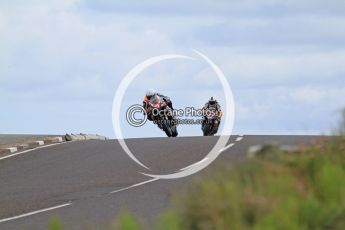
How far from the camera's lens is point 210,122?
35938 mm

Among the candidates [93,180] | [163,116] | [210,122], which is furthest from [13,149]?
[210,122]

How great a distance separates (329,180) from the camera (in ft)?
25.7

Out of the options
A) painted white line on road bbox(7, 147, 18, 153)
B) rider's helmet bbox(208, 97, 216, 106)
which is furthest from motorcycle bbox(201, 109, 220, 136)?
painted white line on road bbox(7, 147, 18, 153)

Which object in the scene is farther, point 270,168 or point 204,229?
point 270,168

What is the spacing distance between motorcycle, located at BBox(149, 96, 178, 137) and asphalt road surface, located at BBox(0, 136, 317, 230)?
209 centimetres

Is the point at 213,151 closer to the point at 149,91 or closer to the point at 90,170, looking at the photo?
the point at 90,170

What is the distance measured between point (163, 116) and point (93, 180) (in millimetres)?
11782

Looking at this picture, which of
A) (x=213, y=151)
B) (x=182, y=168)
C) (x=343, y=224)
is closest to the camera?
(x=343, y=224)

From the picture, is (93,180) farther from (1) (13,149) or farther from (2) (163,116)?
(2) (163,116)

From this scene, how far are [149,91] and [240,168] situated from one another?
80.9 ft

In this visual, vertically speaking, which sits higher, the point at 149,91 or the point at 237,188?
the point at 149,91

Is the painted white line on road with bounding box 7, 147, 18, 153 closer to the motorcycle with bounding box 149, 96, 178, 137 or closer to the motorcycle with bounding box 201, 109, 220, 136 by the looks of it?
the motorcycle with bounding box 149, 96, 178, 137

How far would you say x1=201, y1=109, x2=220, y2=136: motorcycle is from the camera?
117ft

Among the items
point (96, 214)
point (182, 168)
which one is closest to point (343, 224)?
point (96, 214)
